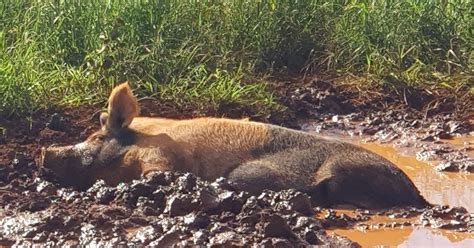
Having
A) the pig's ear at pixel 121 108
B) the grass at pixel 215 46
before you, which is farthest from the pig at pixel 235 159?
the grass at pixel 215 46

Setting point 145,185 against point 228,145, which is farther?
point 228,145

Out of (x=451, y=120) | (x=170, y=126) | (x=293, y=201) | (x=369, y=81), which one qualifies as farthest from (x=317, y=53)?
(x=293, y=201)

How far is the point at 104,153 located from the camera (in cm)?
698

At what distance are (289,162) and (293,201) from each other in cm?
64

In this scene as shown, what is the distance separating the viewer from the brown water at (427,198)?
6020 mm

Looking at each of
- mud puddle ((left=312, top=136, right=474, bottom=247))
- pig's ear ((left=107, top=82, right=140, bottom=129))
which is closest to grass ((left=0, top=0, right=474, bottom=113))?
pig's ear ((left=107, top=82, right=140, bottom=129))

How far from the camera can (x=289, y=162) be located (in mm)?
6812

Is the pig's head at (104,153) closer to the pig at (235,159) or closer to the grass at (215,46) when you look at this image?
the pig at (235,159)

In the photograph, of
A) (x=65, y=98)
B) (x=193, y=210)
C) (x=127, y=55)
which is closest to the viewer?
(x=193, y=210)

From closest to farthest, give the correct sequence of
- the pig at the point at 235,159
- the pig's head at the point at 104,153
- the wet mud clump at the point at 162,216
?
the wet mud clump at the point at 162,216 → the pig at the point at 235,159 → the pig's head at the point at 104,153

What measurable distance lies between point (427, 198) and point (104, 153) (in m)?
2.08

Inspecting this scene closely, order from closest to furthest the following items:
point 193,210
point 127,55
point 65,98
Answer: point 193,210, point 65,98, point 127,55

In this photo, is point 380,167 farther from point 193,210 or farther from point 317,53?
point 317,53

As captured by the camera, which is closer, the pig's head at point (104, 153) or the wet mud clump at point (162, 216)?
the wet mud clump at point (162, 216)
